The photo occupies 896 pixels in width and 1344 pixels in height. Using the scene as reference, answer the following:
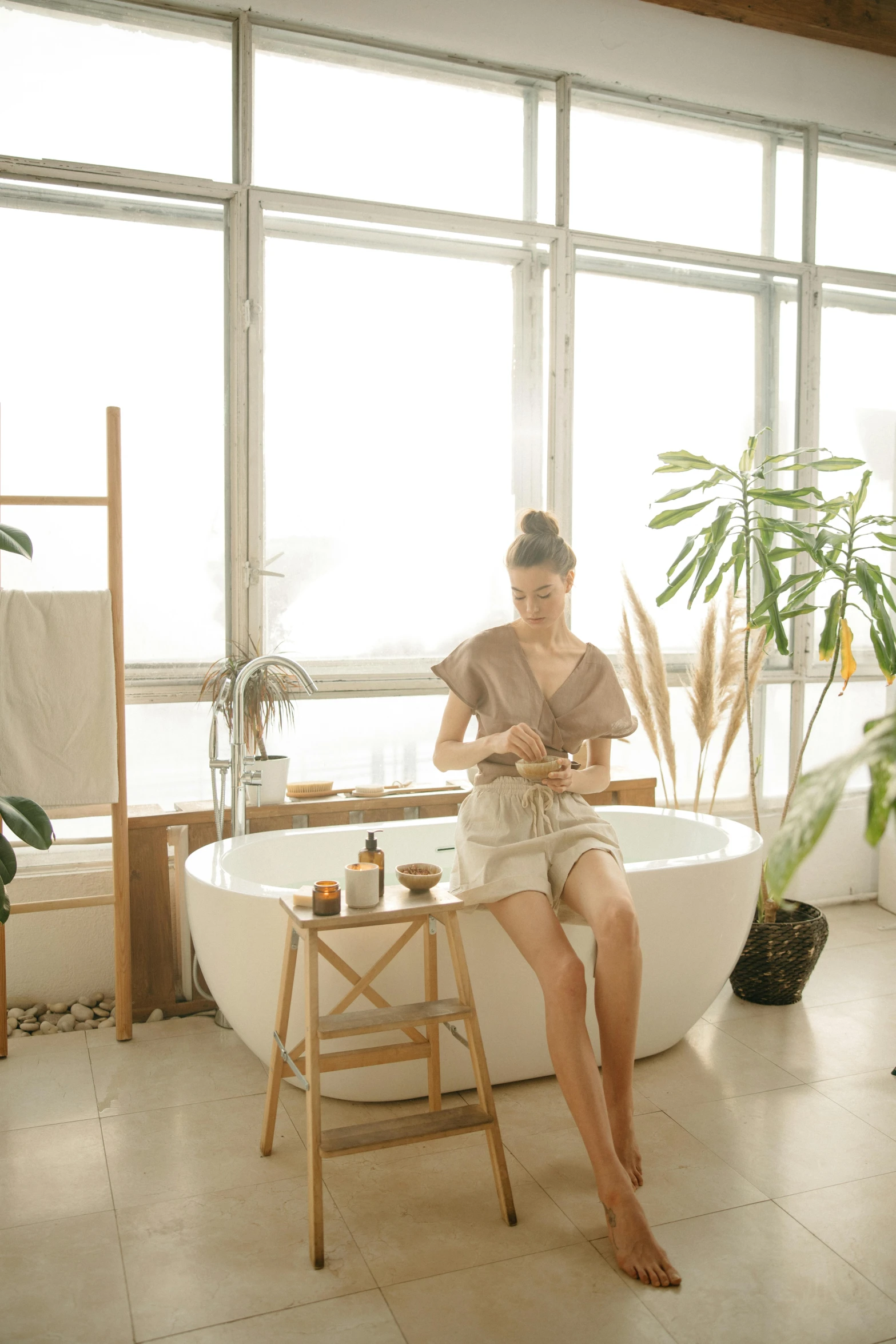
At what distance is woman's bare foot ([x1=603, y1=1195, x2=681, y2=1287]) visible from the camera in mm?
1823

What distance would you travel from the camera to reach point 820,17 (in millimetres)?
3773

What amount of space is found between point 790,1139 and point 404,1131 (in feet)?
2.97

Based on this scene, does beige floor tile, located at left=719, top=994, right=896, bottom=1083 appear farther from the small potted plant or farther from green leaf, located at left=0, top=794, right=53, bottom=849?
green leaf, located at left=0, top=794, right=53, bottom=849

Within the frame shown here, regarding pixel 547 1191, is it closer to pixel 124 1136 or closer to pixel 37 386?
pixel 124 1136

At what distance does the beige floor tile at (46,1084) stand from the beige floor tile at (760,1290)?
1.26 m

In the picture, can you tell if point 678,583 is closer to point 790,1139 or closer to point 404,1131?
point 790,1139

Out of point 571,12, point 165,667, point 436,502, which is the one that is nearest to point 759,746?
point 436,502

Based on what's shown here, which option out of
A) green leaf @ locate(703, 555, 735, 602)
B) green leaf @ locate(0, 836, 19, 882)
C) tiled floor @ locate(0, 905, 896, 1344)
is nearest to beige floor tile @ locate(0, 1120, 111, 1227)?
tiled floor @ locate(0, 905, 896, 1344)

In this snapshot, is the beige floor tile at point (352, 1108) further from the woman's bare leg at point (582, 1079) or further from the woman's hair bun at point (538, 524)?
the woman's hair bun at point (538, 524)

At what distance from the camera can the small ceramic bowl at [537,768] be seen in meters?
2.33

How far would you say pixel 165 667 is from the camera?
3311 millimetres

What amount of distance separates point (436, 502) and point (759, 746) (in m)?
1.58

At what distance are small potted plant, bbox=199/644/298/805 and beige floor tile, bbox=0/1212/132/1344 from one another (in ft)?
4.33

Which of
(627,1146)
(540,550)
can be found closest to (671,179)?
(540,550)
